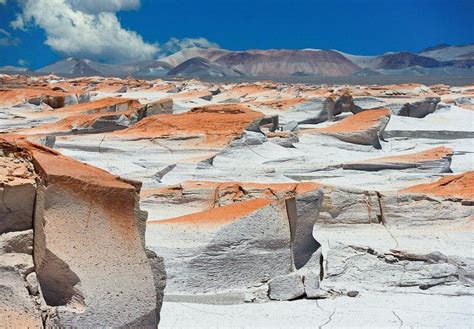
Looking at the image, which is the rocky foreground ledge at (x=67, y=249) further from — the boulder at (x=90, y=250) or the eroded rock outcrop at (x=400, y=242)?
the eroded rock outcrop at (x=400, y=242)

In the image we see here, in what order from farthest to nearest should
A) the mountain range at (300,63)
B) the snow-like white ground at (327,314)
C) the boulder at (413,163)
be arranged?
the mountain range at (300,63) → the boulder at (413,163) → the snow-like white ground at (327,314)

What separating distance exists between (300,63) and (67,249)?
16184 centimetres

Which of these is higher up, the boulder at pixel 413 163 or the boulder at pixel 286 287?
the boulder at pixel 413 163

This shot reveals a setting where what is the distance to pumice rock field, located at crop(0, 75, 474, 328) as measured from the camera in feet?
10.5

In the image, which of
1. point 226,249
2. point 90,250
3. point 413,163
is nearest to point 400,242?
point 226,249

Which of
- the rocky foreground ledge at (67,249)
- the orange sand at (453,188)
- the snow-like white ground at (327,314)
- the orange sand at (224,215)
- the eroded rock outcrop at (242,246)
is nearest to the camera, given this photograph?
the rocky foreground ledge at (67,249)

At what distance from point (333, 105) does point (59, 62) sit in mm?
124021

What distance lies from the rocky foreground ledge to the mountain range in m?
116

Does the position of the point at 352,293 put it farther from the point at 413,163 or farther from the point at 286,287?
the point at 413,163

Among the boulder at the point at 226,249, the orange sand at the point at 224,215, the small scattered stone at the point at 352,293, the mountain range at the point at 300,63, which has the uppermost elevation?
the mountain range at the point at 300,63

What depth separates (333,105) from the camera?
58.9ft

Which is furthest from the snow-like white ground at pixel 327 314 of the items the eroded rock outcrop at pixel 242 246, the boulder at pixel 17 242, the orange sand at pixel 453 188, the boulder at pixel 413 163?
the boulder at pixel 413 163

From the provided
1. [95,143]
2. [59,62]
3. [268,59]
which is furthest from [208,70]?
[95,143]

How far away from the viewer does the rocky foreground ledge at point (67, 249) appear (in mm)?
3104
